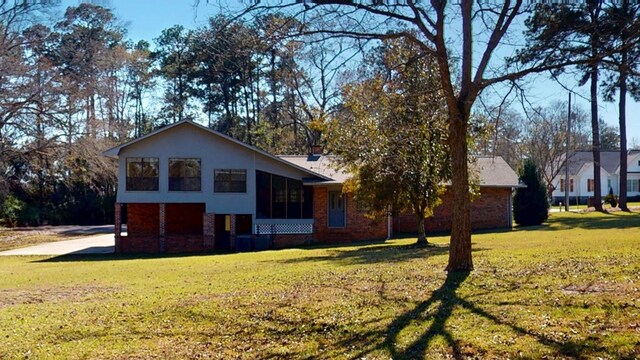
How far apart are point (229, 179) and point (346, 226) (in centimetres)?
623

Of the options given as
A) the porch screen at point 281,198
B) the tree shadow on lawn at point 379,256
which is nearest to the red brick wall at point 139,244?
the porch screen at point 281,198

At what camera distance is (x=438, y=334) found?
706 cm

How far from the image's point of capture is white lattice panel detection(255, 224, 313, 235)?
29.6 metres

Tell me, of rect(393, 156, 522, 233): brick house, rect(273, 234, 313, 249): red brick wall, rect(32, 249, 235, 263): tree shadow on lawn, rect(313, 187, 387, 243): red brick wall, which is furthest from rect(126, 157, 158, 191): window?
rect(393, 156, 522, 233): brick house

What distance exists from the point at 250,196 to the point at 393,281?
19715 millimetres

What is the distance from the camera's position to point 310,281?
457 inches

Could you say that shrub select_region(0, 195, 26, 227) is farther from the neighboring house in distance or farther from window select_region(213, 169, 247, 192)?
the neighboring house in distance

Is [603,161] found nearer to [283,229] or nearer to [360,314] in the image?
[283,229]

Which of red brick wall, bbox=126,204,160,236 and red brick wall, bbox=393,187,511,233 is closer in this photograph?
red brick wall, bbox=393,187,511,233

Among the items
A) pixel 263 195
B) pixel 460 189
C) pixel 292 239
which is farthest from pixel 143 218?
pixel 460 189

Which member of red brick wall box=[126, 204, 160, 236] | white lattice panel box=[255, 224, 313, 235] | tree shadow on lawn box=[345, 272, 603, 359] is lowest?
tree shadow on lawn box=[345, 272, 603, 359]

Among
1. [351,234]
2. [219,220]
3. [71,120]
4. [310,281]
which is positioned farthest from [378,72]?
[71,120]

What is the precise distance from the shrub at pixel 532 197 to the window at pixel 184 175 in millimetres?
16886

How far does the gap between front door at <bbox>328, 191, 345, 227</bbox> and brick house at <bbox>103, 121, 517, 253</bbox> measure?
0.05 meters
